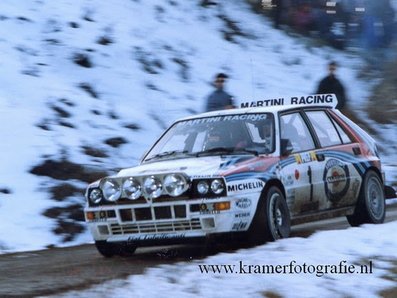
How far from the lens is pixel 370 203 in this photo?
1023cm

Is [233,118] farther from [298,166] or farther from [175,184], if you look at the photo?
[175,184]

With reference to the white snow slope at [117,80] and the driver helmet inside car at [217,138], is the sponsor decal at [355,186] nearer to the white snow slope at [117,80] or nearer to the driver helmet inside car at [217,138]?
the white snow slope at [117,80]

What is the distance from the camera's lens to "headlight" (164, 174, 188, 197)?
8.14m

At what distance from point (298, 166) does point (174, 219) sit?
1.68 meters

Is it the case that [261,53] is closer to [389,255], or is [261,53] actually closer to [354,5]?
[354,5]

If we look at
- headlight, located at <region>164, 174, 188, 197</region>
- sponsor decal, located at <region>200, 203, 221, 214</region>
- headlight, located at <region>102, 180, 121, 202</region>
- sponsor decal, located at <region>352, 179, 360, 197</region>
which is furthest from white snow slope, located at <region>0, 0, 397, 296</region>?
headlight, located at <region>102, 180, 121, 202</region>

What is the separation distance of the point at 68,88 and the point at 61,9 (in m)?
3.48

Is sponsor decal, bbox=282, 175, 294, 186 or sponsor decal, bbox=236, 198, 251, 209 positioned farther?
sponsor decal, bbox=282, 175, 294, 186

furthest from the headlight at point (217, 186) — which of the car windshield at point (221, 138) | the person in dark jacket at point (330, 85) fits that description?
the person in dark jacket at point (330, 85)

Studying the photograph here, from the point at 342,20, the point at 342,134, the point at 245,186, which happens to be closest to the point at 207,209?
the point at 245,186

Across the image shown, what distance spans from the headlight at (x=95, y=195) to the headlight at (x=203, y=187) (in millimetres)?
1073

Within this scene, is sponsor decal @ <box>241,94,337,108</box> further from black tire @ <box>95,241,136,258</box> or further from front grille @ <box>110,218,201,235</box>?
front grille @ <box>110,218,201,235</box>

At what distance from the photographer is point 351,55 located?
24125mm

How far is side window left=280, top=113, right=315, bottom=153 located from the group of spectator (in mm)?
12582
